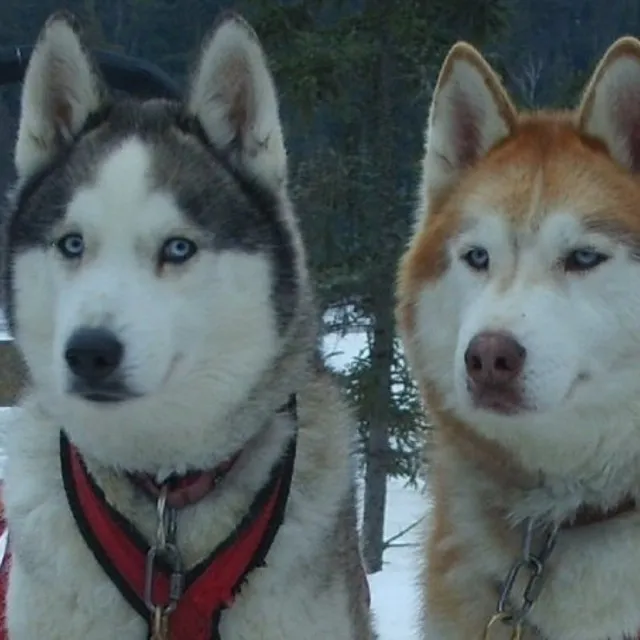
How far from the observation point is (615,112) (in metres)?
3.03

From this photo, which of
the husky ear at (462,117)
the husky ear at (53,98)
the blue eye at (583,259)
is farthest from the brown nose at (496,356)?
the husky ear at (53,98)

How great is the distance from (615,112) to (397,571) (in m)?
6.69

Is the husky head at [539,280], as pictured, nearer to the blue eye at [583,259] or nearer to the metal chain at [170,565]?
the blue eye at [583,259]

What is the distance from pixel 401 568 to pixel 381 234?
279 centimetres

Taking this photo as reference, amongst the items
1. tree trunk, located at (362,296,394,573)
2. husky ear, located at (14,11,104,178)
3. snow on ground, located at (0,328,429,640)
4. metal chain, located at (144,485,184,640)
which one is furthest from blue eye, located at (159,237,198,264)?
tree trunk, located at (362,296,394,573)

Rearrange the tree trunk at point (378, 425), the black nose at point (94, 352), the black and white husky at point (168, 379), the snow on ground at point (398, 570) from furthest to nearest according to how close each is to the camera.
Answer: the tree trunk at point (378, 425)
the snow on ground at point (398, 570)
the black and white husky at point (168, 379)
the black nose at point (94, 352)

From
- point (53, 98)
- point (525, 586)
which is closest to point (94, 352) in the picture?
point (53, 98)

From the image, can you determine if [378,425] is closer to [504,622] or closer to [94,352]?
[504,622]

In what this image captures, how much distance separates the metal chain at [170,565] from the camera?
2.89 metres

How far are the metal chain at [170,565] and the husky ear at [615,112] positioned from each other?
1487 millimetres

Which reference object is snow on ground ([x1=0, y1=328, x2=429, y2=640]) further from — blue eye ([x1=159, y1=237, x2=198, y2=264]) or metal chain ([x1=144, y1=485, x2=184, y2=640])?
blue eye ([x1=159, y1=237, x2=198, y2=264])

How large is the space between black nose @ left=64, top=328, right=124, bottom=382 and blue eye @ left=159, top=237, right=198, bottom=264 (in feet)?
1.02

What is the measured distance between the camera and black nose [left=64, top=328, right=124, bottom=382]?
2656mm

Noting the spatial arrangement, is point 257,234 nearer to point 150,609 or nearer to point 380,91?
point 150,609
